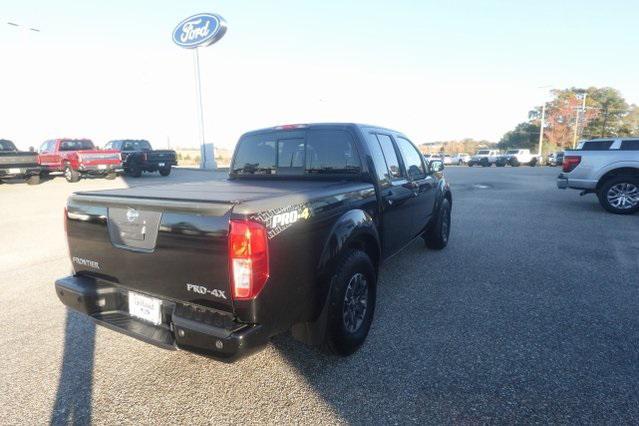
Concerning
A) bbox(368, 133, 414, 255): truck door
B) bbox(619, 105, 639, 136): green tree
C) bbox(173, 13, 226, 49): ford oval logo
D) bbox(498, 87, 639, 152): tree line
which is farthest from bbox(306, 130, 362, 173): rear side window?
bbox(619, 105, 639, 136): green tree

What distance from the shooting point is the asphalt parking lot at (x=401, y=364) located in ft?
7.68

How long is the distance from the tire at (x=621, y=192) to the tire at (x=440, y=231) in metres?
5.67

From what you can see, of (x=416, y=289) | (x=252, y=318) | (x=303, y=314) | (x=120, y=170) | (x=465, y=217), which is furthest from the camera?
(x=120, y=170)

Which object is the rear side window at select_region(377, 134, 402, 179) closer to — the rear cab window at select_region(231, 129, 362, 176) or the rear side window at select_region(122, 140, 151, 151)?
the rear cab window at select_region(231, 129, 362, 176)

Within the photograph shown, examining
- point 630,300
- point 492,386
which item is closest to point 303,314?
point 492,386

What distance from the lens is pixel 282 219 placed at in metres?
2.24

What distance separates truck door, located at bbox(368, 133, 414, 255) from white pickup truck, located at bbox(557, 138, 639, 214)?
288 inches

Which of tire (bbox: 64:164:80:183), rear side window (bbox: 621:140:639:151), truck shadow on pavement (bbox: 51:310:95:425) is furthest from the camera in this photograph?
tire (bbox: 64:164:80:183)

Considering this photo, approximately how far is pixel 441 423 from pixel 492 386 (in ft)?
1.88

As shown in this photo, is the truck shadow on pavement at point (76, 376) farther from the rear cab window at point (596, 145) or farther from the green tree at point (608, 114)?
the green tree at point (608, 114)

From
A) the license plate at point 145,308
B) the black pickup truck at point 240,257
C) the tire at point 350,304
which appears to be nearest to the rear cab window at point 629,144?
the black pickup truck at point 240,257

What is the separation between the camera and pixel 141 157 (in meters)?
19.0

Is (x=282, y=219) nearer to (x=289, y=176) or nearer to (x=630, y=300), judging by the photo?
(x=289, y=176)

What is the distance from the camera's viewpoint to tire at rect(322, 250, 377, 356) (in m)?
2.71
